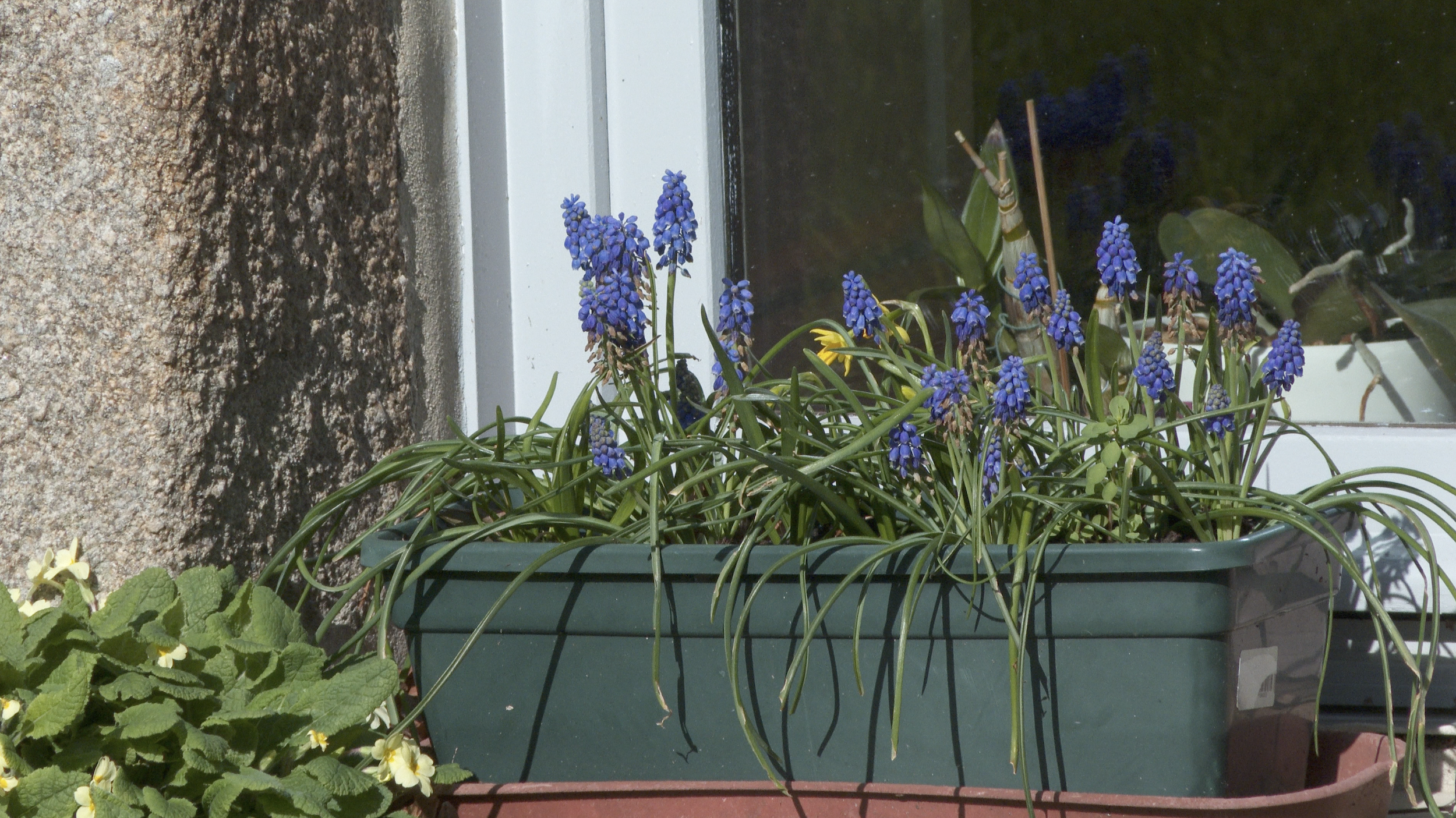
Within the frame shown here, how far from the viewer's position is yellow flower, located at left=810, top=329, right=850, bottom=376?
106cm

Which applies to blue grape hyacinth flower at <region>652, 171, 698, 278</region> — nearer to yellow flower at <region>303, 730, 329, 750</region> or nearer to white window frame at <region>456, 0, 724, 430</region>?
white window frame at <region>456, 0, 724, 430</region>

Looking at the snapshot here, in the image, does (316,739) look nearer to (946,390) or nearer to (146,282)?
(146,282)

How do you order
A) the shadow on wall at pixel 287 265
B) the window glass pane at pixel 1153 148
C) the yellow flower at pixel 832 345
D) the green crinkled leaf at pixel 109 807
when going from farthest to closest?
1. the window glass pane at pixel 1153 148
2. the yellow flower at pixel 832 345
3. the shadow on wall at pixel 287 265
4. the green crinkled leaf at pixel 109 807

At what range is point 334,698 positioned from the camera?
774 mm

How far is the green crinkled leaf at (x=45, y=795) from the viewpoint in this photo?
0.70 metres

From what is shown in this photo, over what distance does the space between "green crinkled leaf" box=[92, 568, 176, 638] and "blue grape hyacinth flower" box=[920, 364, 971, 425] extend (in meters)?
0.57

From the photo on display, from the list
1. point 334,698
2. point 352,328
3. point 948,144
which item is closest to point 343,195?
point 352,328

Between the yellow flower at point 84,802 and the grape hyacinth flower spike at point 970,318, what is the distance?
657 mm

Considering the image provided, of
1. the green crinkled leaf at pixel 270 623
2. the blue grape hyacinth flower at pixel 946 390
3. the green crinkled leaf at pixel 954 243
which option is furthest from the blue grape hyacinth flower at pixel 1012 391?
the green crinkled leaf at pixel 270 623

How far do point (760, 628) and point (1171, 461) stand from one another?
0.35 metres

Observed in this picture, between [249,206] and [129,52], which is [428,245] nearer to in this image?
[249,206]

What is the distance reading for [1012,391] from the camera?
80 centimetres

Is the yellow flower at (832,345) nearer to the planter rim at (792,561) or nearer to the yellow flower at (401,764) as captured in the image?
the planter rim at (792,561)

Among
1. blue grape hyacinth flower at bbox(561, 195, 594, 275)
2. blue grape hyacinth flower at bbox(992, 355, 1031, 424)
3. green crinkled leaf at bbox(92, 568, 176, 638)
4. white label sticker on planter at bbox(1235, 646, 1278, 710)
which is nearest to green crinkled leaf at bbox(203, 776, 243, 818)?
green crinkled leaf at bbox(92, 568, 176, 638)
